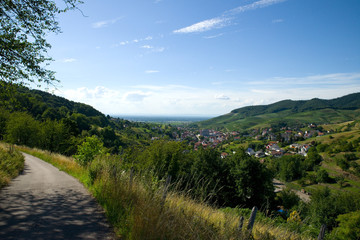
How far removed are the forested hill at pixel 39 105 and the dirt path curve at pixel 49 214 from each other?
2739mm

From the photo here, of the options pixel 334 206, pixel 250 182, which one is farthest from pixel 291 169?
pixel 250 182

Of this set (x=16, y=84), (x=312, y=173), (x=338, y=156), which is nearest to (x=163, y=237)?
(x=16, y=84)

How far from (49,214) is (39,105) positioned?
333ft

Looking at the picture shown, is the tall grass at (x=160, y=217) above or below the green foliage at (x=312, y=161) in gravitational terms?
above

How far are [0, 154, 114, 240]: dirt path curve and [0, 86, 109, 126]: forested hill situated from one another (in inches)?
108

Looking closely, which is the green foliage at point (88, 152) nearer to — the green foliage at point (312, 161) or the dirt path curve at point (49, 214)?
the dirt path curve at point (49, 214)

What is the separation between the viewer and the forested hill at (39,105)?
650cm

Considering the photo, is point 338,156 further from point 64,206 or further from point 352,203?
point 64,206

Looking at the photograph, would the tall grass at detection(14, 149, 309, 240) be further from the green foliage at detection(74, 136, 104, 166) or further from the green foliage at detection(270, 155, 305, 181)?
the green foliage at detection(270, 155, 305, 181)

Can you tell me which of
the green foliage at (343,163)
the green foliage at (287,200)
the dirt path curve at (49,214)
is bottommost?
the green foliage at (343,163)

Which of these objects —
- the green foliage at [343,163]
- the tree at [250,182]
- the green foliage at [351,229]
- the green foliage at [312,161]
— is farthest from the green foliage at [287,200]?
the green foliage at [312,161]

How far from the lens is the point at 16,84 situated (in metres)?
6.39

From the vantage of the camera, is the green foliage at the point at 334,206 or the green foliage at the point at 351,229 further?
the green foliage at the point at 334,206

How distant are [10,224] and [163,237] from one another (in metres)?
3.42
